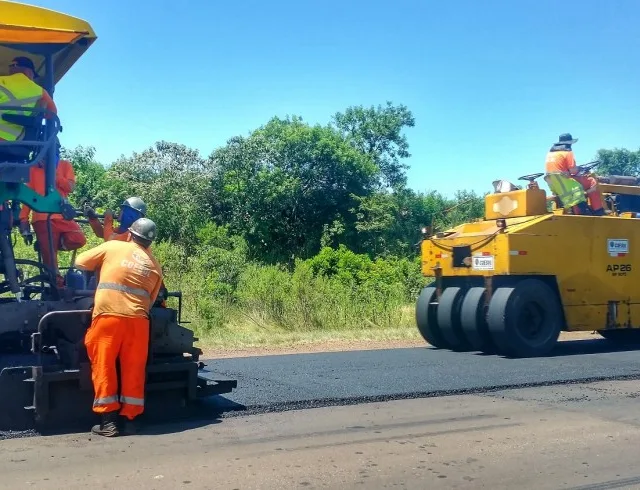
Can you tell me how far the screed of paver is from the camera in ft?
15.4

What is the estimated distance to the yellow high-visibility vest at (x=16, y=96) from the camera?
5797mm

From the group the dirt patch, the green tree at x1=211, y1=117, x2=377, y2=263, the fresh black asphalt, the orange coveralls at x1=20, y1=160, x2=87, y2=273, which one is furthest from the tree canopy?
the orange coveralls at x1=20, y1=160, x2=87, y2=273

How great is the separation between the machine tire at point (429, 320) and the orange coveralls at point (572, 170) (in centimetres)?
260

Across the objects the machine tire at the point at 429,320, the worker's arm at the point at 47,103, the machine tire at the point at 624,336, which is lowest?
the machine tire at the point at 624,336

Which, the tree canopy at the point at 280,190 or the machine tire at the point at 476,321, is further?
the tree canopy at the point at 280,190

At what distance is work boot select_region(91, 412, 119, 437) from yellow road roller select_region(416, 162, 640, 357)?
607 cm

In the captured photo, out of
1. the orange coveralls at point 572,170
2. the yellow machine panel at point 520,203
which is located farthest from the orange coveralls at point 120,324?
the orange coveralls at point 572,170

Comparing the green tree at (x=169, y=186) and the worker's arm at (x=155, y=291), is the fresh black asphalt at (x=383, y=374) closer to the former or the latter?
the worker's arm at (x=155, y=291)

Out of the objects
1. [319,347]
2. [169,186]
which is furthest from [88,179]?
[319,347]

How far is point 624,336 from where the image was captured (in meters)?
12.6

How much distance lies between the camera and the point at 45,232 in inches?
263

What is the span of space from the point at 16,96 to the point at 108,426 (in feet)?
8.28

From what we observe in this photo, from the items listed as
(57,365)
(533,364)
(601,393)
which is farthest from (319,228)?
(57,365)

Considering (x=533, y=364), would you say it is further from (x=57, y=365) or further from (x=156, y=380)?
(x=57, y=365)
